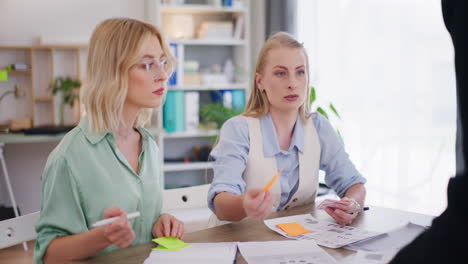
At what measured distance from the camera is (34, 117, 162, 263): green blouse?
4.25 feet

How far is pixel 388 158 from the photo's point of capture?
3088 mm

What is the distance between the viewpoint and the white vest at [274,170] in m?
1.83

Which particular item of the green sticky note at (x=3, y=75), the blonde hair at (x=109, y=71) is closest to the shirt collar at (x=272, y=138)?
the blonde hair at (x=109, y=71)

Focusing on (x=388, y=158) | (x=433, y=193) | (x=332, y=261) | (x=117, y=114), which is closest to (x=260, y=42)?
(x=388, y=158)

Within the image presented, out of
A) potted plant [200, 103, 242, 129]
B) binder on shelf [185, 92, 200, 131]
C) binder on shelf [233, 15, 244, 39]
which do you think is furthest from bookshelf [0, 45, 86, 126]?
binder on shelf [233, 15, 244, 39]

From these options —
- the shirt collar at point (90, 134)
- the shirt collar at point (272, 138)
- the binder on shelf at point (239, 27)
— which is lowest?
the shirt collar at point (272, 138)

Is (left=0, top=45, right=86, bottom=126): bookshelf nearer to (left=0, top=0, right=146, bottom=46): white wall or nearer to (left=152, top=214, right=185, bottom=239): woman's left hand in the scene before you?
(left=0, top=0, right=146, bottom=46): white wall

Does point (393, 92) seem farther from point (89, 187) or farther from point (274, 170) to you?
point (89, 187)

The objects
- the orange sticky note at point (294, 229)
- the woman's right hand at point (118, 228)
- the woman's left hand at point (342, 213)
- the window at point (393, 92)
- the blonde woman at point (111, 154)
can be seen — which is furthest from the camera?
the window at point (393, 92)

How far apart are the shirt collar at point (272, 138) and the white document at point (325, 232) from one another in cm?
33

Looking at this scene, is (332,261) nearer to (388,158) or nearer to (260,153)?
(260,153)

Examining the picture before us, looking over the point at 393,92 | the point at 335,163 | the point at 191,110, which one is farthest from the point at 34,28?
the point at 335,163

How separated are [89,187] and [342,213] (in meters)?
0.74

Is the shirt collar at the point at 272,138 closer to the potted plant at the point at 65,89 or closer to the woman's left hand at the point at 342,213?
the woman's left hand at the point at 342,213
